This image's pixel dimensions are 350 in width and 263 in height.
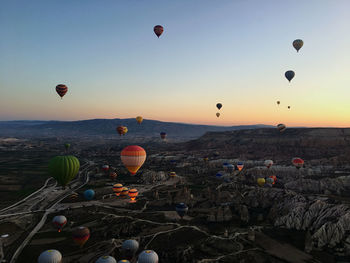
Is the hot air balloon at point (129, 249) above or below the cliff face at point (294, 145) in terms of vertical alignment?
below

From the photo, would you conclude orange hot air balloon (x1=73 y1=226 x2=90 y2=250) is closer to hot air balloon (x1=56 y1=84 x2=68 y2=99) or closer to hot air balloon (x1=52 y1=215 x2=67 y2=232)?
hot air balloon (x1=52 y1=215 x2=67 y2=232)

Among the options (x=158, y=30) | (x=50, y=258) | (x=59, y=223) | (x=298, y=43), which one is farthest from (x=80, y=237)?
(x=298, y=43)

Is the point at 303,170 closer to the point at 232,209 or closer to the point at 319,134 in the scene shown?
the point at 232,209

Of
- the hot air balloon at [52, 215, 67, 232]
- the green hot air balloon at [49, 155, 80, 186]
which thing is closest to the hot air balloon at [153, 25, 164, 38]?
the green hot air balloon at [49, 155, 80, 186]

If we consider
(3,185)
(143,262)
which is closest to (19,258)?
(143,262)

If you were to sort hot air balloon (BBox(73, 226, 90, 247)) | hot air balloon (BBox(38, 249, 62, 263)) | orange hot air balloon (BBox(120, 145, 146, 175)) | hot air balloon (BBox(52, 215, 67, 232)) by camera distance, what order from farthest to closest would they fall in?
orange hot air balloon (BBox(120, 145, 146, 175))
hot air balloon (BBox(52, 215, 67, 232))
hot air balloon (BBox(73, 226, 90, 247))
hot air balloon (BBox(38, 249, 62, 263))

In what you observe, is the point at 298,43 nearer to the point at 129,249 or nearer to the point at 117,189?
the point at 117,189

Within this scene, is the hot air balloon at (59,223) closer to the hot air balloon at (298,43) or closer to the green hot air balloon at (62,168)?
the green hot air balloon at (62,168)

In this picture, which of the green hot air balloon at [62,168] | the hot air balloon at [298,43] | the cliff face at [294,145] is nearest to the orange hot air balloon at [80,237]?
the green hot air balloon at [62,168]

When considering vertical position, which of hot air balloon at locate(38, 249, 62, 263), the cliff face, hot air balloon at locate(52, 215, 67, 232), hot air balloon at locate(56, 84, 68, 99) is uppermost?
hot air balloon at locate(56, 84, 68, 99)
